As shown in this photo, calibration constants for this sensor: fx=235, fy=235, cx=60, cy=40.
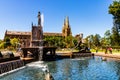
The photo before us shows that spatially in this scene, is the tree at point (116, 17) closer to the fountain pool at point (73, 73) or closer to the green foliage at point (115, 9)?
the green foliage at point (115, 9)

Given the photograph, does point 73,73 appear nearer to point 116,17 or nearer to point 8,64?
point 8,64

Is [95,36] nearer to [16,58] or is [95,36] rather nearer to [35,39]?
Answer: [35,39]

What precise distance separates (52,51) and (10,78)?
38.3 metres

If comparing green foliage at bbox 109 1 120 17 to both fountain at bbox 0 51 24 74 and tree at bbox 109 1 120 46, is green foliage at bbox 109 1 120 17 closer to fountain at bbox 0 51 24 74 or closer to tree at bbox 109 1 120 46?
tree at bbox 109 1 120 46

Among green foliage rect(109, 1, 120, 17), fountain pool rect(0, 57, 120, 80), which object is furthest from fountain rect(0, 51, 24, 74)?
green foliage rect(109, 1, 120, 17)

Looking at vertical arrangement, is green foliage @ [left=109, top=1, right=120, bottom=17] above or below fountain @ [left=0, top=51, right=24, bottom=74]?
above

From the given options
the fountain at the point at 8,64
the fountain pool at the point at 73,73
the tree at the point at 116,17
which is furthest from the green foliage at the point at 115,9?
the fountain at the point at 8,64

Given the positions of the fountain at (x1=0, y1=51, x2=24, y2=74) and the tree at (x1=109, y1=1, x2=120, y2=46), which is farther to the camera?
the tree at (x1=109, y1=1, x2=120, y2=46)

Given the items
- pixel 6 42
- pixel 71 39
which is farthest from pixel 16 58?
pixel 71 39

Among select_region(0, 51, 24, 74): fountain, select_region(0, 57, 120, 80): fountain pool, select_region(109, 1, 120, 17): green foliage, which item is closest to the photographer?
select_region(0, 57, 120, 80): fountain pool

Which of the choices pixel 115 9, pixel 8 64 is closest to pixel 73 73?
pixel 8 64

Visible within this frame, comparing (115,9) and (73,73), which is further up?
(115,9)

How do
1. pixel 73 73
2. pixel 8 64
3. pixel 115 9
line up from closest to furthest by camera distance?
pixel 73 73, pixel 8 64, pixel 115 9

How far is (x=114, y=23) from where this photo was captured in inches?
3701
